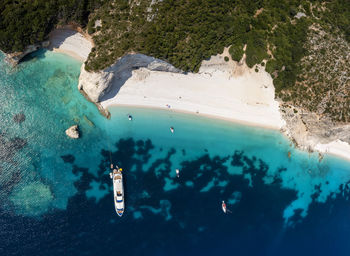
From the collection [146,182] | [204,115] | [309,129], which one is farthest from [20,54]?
[309,129]

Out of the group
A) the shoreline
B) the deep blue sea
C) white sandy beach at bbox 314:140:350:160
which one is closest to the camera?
the deep blue sea

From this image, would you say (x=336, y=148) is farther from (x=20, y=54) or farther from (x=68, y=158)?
(x=20, y=54)

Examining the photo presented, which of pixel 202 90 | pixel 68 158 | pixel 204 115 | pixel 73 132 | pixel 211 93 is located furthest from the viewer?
pixel 204 115

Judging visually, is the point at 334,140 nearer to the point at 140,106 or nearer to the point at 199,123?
the point at 199,123

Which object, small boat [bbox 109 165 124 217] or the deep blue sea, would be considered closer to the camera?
the deep blue sea

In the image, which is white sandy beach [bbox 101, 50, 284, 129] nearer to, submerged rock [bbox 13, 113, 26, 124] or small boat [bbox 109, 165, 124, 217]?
small boat [bbox 109, 165, 124, 217]

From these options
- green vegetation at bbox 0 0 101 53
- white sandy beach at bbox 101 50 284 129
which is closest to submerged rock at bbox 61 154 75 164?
white sandy beach at bbox 101 50 284 129
